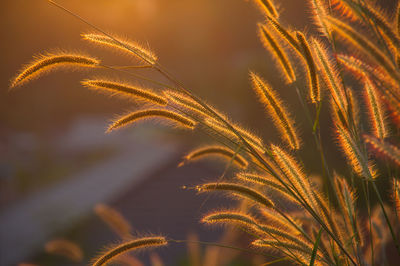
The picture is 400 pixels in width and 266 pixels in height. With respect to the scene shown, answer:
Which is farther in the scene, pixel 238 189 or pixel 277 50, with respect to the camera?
pixel 277 50

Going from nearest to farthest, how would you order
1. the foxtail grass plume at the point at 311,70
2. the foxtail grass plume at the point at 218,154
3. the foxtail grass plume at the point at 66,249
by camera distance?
the foxtail grass plume at the point at 311,70, the foxtail grass plume at the point at 218,154, the foxtail grass plume at the point at 66,249

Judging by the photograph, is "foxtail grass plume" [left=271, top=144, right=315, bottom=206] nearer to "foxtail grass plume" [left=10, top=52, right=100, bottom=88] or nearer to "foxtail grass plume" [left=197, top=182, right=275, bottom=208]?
"foxtail grass plume" [left=197, top=182, right=275, bottom=208]

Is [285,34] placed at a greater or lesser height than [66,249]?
greater

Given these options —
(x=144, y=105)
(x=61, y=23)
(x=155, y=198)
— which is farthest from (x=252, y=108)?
(x=144, y=105)

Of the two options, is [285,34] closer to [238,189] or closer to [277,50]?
[277,50]

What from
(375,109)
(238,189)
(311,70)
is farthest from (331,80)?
(238,189)

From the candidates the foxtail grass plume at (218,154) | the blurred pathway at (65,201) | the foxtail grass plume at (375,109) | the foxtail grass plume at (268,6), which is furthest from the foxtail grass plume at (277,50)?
the blurred pathway at (65,201)

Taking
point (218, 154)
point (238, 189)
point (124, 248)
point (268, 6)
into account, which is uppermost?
point (268, 6)

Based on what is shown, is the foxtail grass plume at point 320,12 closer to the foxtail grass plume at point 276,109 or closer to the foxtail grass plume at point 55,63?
the foxtail grass plume at point 276,109
